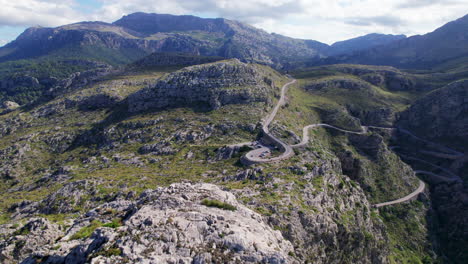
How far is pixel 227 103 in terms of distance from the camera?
428 feet

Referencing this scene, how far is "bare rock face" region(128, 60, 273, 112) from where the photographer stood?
133 metres

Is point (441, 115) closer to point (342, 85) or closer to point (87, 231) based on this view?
point (342, 85)

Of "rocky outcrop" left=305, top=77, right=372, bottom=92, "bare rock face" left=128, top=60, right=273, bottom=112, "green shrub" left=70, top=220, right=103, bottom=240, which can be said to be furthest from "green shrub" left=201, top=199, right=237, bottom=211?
"rocky outcrop" left=305, top=77, right=372, bottom=92

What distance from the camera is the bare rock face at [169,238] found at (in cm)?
2545

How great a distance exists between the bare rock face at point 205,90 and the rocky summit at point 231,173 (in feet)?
2.61

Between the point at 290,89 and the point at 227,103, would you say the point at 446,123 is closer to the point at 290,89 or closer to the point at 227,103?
the point at 290,89

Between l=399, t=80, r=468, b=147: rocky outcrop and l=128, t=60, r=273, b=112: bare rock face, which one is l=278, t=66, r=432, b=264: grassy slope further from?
l=128, t=60, r=273, b=112: bare rock face

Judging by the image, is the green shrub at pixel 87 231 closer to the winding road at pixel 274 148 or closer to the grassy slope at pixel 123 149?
the grassy slope at pixel 123 149

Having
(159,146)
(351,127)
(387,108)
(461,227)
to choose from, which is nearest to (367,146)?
(351,127)

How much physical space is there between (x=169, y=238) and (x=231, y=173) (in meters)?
44.8

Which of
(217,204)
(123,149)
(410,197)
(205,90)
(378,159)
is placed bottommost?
(410,197)

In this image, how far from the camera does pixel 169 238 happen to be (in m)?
27.0

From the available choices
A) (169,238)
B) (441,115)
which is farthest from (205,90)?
(441,115)

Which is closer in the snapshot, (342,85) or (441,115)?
(441,115)
